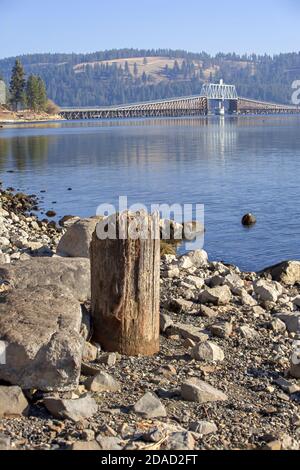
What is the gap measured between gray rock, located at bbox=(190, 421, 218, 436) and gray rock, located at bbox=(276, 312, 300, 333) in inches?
116

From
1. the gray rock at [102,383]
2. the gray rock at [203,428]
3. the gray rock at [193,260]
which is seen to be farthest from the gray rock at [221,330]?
the gray rock at [193,260]

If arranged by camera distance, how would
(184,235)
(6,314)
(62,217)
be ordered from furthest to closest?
(62,217)
(184,235)
(6,314)

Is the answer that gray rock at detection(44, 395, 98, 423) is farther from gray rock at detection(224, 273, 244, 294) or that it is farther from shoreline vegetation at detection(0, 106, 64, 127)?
shoreline vegetation at detection(0, 106, 64, 127)

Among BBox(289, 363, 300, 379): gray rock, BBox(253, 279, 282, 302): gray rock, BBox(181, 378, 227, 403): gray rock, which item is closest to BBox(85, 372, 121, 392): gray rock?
BBox(181, 378, 227, 403): gray rock

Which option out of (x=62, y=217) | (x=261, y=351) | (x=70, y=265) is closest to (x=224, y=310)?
(x=261, y=351)

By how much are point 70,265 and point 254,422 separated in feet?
9.66

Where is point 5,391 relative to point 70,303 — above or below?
below

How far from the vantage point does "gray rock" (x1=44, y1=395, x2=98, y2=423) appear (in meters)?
4.99

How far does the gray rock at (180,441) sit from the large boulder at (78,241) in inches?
226

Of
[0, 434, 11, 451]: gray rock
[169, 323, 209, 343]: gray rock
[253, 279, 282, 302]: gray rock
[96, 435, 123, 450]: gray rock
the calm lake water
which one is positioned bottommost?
the calm lake water

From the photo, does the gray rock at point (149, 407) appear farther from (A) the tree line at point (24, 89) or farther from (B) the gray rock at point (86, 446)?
(A) the tree line at point (24, 89)

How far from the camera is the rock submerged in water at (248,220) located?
66.1ft

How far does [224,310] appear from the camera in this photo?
26.3 feet
